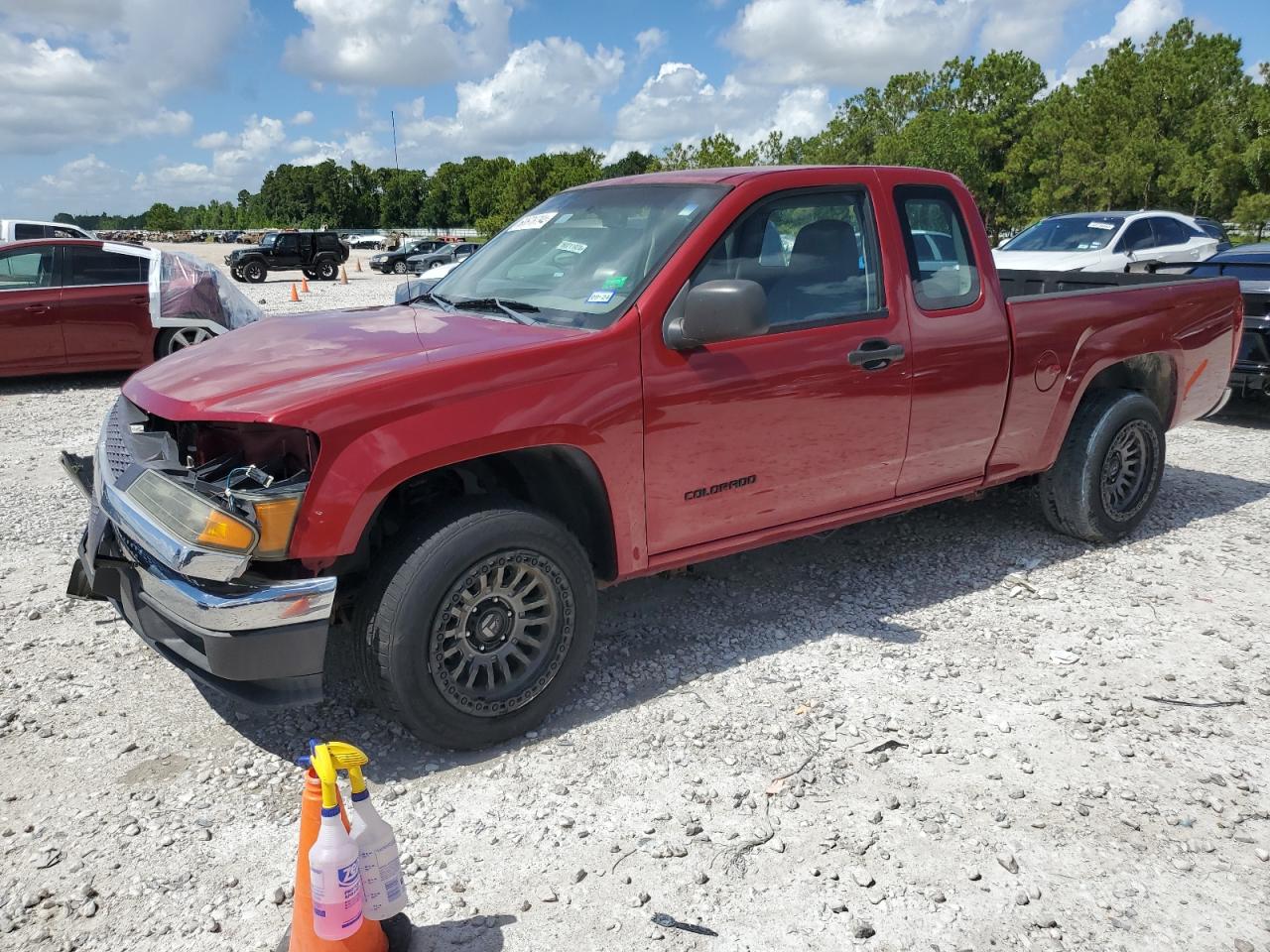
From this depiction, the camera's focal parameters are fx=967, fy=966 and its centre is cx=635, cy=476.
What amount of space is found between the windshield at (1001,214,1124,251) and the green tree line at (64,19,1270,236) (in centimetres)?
685

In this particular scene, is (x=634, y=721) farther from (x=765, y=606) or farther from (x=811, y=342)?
(x=811, y=342)

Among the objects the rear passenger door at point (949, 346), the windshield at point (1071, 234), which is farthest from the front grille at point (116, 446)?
Result: the windshield at point (1071, 234)

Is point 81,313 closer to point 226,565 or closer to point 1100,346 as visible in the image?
point 226,565

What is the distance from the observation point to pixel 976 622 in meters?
4.48

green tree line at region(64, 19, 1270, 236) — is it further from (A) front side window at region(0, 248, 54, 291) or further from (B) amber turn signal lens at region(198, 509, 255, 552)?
(B) amber turn signal lens at region(198, 509, 255, 552)

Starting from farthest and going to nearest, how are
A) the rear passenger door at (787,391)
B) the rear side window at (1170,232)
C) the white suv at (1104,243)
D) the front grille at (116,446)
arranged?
the rear side window at (1170,232) → the white suv at (1104,243) → the rear passenger door at (787,391) → the front grille at (116,446)

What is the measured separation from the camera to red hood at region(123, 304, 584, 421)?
3.01 meters

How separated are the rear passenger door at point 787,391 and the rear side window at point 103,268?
905cm

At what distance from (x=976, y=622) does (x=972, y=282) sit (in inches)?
62.6

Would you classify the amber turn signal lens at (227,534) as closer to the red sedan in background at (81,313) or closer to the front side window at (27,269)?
the red sedan in background at (81,313)

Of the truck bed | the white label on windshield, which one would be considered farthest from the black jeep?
the truck bed

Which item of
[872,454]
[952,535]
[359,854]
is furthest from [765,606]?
[359,854]

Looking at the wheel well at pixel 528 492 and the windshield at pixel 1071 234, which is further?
the windshield at pixel 1071 234

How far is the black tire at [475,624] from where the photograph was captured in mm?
3111
